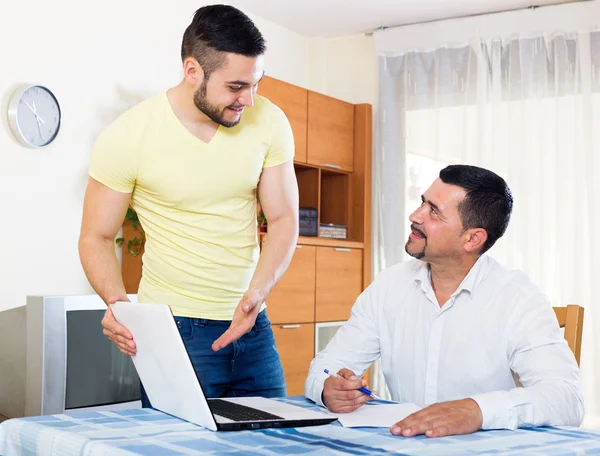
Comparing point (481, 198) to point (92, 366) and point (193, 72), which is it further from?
point (92, 366)

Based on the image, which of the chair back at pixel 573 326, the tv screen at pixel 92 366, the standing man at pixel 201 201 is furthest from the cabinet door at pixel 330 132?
the standing man at pixel 201 201

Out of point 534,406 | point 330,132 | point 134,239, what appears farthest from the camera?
point 330,132

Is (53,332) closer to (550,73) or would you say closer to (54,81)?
(54,81)

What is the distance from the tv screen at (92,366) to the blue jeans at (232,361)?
141 centimetres

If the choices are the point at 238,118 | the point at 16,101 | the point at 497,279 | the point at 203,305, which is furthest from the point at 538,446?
the point at 16,101

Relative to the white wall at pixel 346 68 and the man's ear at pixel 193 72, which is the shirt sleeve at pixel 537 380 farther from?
the white wall at pixel 346 68

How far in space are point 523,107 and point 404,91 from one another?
2.55 ft

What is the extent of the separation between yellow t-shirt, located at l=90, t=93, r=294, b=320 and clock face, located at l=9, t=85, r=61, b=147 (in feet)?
6.20

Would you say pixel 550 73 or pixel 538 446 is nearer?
pixel 538 446

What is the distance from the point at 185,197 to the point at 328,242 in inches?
120

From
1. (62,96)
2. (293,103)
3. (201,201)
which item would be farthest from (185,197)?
(293,103)

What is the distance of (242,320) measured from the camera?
1.73m

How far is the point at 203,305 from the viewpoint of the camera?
1819mm

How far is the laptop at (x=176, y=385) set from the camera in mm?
1320
